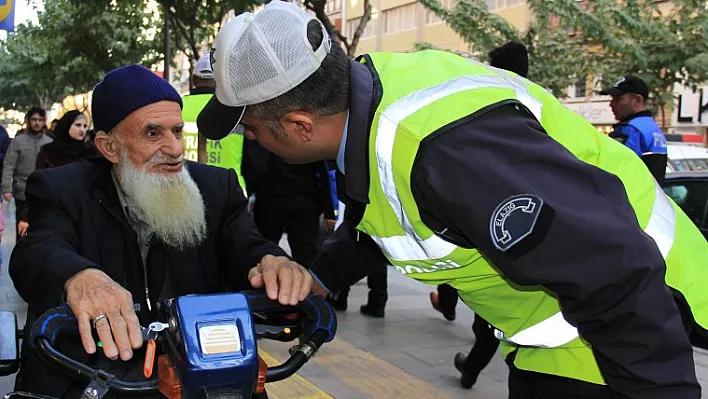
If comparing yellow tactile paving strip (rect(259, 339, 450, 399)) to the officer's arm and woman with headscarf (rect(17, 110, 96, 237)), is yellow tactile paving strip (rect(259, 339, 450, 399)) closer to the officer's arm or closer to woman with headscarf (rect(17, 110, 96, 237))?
woman with headscarf (rect(17, 110, 96, 237))

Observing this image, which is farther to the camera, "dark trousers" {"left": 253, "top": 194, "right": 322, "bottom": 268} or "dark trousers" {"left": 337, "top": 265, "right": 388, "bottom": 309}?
"dark trousers" {"left": 337, "top": 265, "right": 388, "bottom": 309}

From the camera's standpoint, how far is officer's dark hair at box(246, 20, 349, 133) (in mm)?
1585

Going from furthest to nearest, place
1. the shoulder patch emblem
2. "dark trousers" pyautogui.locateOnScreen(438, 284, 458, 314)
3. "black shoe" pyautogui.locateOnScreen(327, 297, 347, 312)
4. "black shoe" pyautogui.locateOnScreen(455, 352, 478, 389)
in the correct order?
"black shoe" pyautogui.locateOnScreen(327, 297, 347, 312)
"dark trousers" pyautogui.locateOnScreen(438, 284, 458, 314)
"black shoe" pyautogui.locateOnScreen(455, 352, 478, 389)
the shoulder patch emblem

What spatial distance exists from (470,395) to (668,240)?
2875 mm

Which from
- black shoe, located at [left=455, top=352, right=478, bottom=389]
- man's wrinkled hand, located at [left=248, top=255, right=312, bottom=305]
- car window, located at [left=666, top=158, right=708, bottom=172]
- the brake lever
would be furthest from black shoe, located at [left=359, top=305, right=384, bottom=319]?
the brake lever

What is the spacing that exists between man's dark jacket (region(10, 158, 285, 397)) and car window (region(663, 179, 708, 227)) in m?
3.93

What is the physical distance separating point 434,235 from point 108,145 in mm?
1514

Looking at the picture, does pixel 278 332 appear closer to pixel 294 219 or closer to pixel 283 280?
pixel 283 280

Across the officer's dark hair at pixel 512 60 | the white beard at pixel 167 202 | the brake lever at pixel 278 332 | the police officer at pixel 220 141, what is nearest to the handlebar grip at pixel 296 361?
the brake lever at pixel 278 332

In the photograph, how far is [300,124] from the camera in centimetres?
165

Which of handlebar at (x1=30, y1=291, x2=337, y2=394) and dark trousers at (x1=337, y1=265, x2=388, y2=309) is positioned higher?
handlebar at (x1=30, y1=291, x2=337, y2=394)

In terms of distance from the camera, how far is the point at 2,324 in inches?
74.6

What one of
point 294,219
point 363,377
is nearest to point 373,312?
point 294,219

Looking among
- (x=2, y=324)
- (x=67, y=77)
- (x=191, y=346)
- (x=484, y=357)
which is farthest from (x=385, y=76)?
(x=67, y=77)
